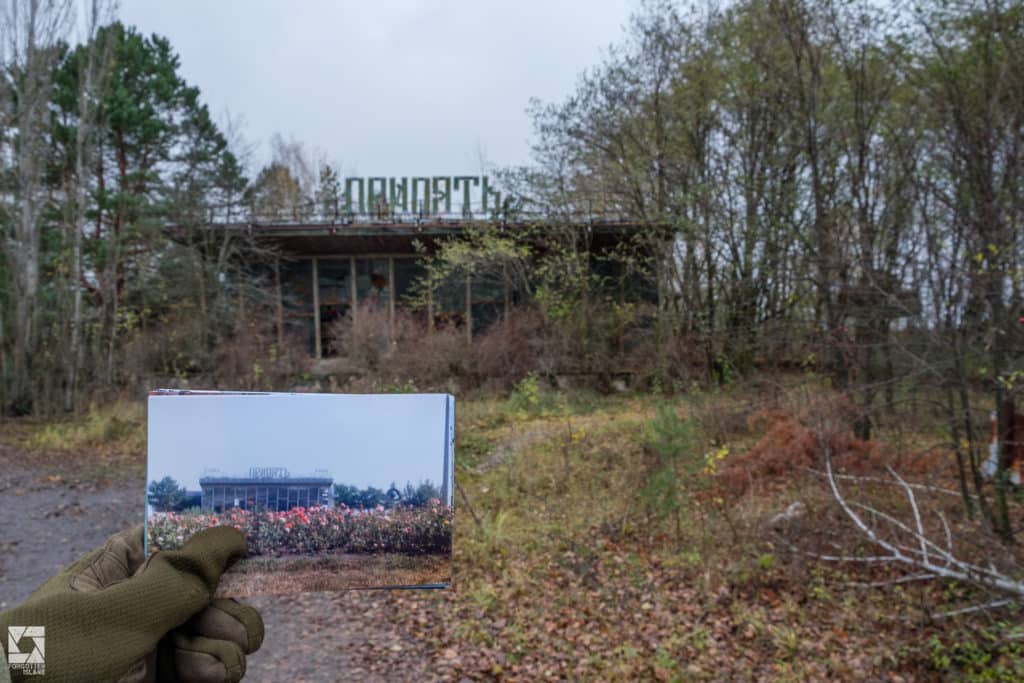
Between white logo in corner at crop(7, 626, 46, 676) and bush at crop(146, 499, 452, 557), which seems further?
bush at crop(146, 499, 452, 557)

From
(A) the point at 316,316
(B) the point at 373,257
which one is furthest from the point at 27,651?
(A) the point at 316,316

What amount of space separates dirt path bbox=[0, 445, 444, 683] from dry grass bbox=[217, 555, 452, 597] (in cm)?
294

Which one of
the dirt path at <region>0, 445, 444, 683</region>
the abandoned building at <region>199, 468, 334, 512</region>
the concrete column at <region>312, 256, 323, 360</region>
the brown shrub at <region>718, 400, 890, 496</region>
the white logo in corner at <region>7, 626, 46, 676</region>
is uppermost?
the concrete column at <region>312, 256, 323, 360</region>

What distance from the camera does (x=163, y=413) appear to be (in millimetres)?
1737

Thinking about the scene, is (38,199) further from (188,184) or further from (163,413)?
(163,413)

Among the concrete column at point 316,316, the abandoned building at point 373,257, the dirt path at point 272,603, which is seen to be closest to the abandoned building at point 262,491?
the dirt path at point 272,603

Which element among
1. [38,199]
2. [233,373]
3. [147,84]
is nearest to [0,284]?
[38,199]

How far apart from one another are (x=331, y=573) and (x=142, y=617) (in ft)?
1.52

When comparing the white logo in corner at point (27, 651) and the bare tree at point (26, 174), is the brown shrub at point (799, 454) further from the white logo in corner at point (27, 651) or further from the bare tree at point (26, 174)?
the bare tree at point (26, 174)

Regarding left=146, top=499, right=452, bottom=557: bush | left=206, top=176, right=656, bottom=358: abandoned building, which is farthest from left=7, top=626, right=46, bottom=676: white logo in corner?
left=206, top=176, right=656, bottom=358: abandoned building

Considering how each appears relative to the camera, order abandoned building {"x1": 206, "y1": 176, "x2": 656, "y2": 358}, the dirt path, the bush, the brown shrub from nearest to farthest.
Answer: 1. the bush
2. the dirt path
3. the brown shrub
4. abandoned building {"x1": 206, "y1": 176, "x2": 656, "y2": 358}

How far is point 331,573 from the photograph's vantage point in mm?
1861

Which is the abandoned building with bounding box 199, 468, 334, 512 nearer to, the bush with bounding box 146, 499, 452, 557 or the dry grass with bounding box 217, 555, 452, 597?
the bush with bounding box 146, 499, 452, 557

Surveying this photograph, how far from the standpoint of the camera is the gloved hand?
1489 mm
